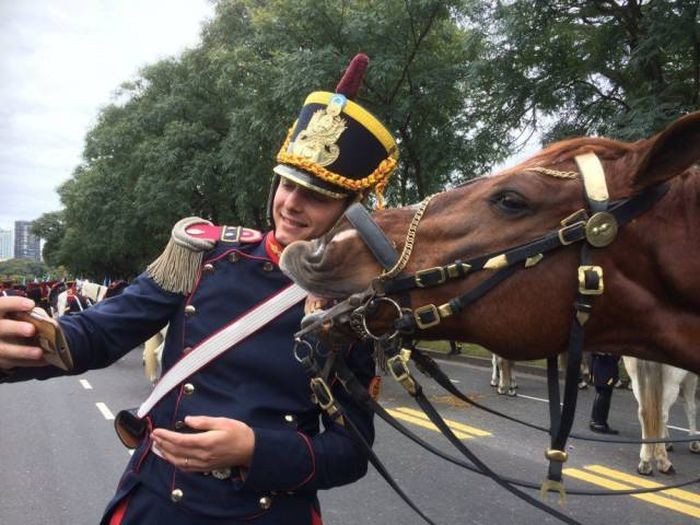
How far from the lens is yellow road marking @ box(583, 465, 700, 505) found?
5.45 m

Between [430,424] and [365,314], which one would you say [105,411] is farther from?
[365,314]

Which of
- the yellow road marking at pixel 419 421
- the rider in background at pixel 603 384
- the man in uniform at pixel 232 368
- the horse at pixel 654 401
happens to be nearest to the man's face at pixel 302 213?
the man in uniform at pixel 232 368

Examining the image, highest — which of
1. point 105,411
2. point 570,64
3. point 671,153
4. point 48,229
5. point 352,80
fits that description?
point 570,64

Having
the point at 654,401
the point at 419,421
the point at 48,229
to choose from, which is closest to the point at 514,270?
the point at 654,401

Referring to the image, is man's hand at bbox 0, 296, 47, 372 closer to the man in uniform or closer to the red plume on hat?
the man in uniform

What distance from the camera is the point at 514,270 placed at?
171 cm

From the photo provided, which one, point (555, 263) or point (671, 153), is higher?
point (671, 153)

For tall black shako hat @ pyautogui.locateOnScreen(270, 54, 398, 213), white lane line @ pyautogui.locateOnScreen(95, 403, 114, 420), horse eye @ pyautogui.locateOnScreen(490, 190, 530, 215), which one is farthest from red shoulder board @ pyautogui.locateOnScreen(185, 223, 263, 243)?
white lane line @ pyautogui.locateOnScreen(95, 403, 114, 420)

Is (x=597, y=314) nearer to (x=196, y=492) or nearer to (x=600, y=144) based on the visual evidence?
(x=600, y=144)

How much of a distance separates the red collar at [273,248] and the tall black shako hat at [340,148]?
0.68ft

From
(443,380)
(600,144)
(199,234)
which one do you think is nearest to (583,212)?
(600,144)

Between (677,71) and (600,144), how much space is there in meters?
11.3

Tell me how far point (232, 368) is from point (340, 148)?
810mm

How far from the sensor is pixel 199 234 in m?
2.09
